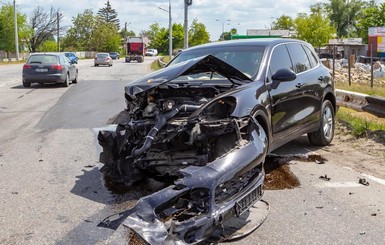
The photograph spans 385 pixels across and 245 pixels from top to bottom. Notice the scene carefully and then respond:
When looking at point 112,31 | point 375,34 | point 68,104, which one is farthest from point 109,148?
point 112,31

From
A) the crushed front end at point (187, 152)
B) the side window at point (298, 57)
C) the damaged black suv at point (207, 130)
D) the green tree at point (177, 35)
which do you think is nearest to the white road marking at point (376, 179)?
the damaged black suv at point (207, 130)

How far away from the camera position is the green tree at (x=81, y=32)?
117m

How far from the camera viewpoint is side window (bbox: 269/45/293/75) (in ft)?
22.2

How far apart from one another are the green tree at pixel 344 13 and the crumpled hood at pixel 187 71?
117 metres

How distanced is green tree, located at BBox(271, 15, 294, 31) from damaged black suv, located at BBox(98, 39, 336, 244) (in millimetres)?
72406

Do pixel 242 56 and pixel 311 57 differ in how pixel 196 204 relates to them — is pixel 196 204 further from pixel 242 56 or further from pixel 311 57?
pixel 311 57

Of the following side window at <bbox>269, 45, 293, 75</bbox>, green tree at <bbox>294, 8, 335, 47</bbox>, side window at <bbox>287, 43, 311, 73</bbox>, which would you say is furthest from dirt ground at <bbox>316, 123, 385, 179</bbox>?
green tree at <bbox>294, 8, 335, 47</bbox>

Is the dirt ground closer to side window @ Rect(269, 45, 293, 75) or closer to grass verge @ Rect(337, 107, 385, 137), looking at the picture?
grass verge @ Rect(337, 107, 385, 137)

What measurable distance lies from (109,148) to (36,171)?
1558 millimetres

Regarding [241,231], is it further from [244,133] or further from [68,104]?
[68,104]

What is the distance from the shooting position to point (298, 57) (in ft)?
25.3

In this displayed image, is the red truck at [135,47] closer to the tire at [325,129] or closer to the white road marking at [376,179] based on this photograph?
the tire at [325,129]

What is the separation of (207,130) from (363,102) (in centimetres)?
616

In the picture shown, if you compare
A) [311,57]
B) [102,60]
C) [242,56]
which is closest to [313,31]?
[102,60]
